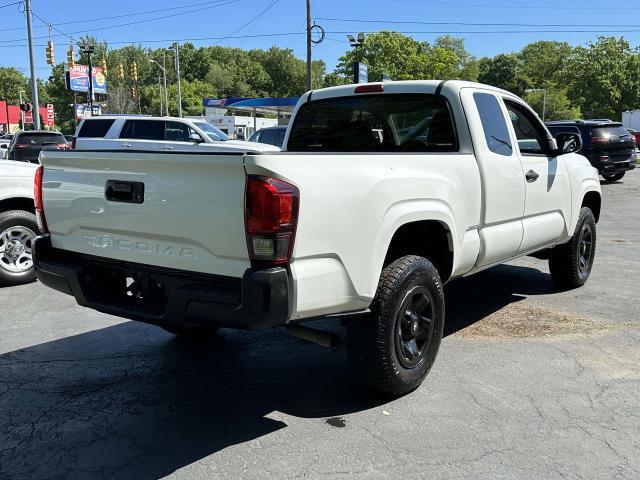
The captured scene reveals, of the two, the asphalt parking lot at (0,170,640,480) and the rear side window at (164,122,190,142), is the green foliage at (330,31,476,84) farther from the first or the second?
the asphalt parking lot at (0,170,640,480)

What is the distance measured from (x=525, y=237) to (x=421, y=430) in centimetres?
231

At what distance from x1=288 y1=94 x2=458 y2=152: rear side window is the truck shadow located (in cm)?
159

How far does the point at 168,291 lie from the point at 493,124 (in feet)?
9.50

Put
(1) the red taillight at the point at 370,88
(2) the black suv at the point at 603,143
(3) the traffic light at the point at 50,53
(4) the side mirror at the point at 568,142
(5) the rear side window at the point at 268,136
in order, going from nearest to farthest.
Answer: (1) the red taillight at the point at 370,88, (4) the side mirror at the point at 568,142, (5) the rear side window at the point at 268,136, (2) the black suv at the point at 603,143, (3) the traffic light at the point at 50,53

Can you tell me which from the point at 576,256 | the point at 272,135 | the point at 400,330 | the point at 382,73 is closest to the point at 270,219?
the point at 400,330

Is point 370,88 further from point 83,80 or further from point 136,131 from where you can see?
point 83,80

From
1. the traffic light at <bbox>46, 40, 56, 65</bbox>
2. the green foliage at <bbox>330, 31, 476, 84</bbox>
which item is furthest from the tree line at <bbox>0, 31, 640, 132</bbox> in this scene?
the traffic light at <bbox>46, 40, 56, 65</bbox>

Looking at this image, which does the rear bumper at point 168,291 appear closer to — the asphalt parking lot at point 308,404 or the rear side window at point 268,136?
the asphalt parking lot at point 308,404

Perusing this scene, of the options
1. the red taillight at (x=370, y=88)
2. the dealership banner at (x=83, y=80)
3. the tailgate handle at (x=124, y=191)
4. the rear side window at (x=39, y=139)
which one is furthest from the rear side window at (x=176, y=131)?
the dealership banner at (x=83, y=80)

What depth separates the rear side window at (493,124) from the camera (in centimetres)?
465

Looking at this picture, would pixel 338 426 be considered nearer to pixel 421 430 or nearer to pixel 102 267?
pixel 421 430

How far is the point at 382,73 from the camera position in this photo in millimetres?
51594

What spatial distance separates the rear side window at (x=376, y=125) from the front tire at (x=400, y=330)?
1.24m

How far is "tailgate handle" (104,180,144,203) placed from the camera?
329cm
